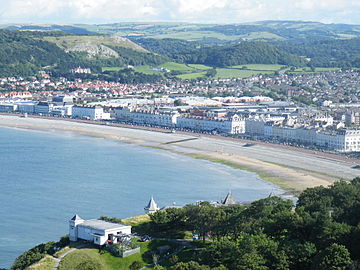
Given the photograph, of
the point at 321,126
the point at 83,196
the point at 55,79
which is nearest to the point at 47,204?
the point at 83,196

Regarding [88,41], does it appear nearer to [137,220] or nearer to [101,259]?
[137,220]

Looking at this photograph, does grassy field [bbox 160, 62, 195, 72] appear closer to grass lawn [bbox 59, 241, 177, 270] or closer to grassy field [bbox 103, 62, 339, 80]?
grassy field [bbox 103, 62, 339, 80]

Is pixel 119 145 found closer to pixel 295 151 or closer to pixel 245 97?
pixel 295 151

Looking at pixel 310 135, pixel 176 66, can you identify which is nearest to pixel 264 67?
pixel 176 66

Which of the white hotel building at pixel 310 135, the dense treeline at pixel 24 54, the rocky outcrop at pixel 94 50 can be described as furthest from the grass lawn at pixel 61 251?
the rocky outcrop at pixel 94 50

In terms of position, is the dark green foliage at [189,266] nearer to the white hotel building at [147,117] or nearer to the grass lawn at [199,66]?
the white hotel building at [147,117]

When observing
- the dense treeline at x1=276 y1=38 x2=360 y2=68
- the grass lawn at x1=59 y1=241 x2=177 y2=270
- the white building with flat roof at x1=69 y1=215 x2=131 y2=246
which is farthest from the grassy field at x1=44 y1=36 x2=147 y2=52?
the grass lawn at x1=59 y1=241 x2=177 y2=270
